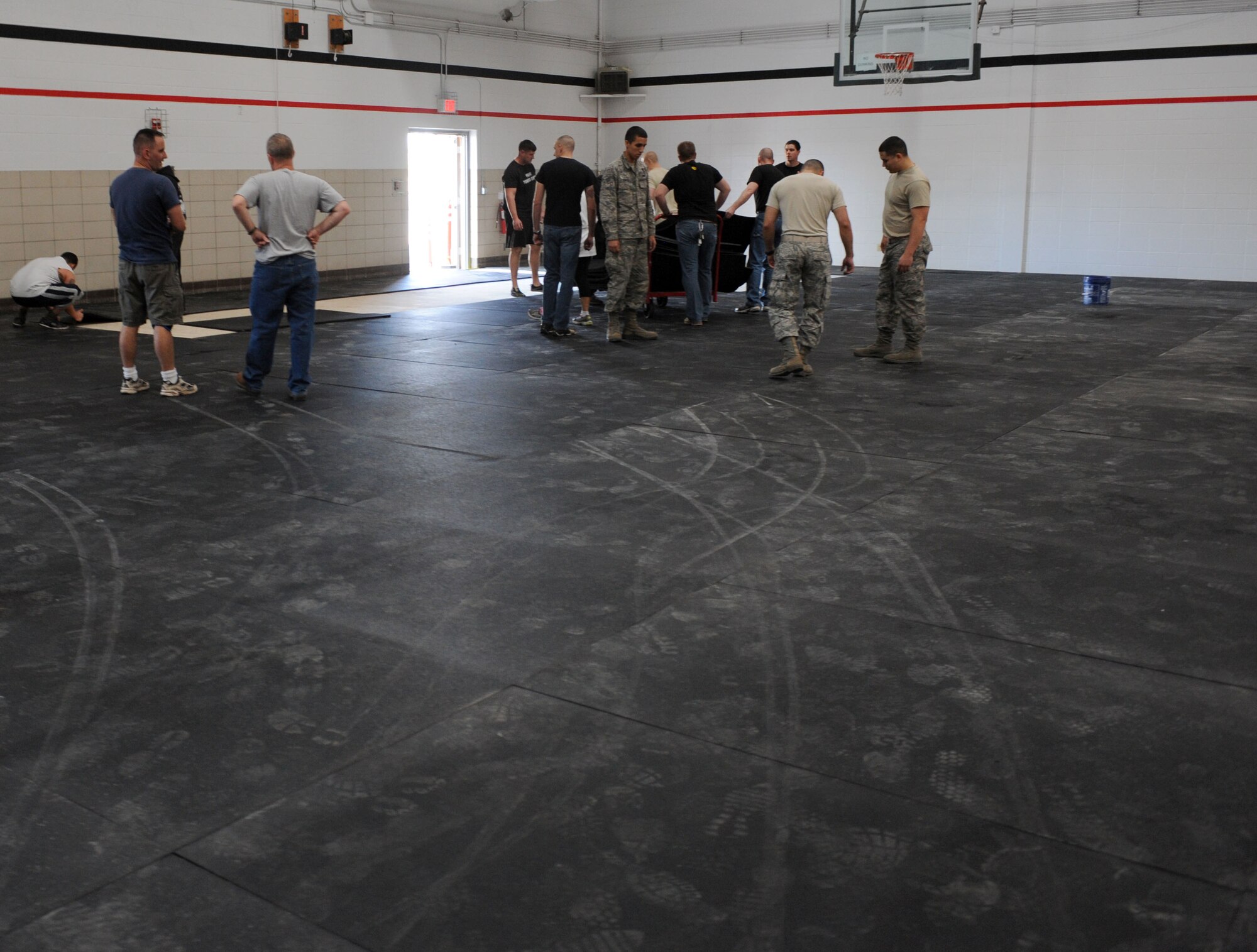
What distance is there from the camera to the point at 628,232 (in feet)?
34.1

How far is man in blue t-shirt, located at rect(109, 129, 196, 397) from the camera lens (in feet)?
24.3

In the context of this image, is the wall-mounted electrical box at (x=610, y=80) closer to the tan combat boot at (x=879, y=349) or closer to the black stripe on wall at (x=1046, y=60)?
the black stripe on wall at (x=1046, y=60)

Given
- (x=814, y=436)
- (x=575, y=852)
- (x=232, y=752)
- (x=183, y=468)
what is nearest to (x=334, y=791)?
(x=232, y=752)

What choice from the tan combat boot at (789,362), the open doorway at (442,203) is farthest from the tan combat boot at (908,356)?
the open doorway at (442,203)

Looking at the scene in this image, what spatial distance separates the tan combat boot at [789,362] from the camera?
866 cm

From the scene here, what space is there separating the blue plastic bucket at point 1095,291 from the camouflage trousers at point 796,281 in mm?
6125

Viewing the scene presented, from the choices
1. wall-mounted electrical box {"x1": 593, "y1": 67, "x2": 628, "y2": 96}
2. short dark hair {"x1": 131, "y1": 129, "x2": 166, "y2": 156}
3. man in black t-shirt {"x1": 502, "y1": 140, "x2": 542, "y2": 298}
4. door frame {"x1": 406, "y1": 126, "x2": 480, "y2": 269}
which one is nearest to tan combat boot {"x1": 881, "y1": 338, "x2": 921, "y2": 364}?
short dark hair {"x1": 131, "y1": 129, "x2": 166, "y2": 156}

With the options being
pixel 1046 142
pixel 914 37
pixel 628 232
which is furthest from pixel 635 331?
pixel 1046 142

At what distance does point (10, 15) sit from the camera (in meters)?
12.6

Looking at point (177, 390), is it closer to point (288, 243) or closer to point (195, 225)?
point (288, 243)

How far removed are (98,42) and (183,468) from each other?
9560 mm

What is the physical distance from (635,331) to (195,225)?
691 cm

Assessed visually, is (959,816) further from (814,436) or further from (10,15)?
(10,15)

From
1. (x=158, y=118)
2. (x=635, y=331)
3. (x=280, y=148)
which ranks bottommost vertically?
(x=635, y=331)
